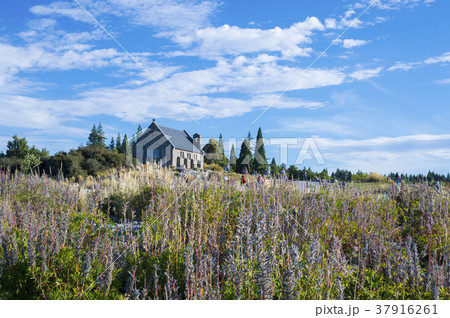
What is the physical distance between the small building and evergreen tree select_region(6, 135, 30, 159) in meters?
9.10

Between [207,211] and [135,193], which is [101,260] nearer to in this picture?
[207,211]

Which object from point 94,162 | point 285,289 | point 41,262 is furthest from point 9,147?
point 285,289

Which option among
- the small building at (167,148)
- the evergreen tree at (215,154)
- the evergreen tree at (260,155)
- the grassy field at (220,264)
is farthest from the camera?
the small building at (167,148)

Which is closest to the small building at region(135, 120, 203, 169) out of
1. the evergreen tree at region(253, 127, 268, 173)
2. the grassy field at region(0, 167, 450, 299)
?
the evergreen tree at region(253, 127, 268, 173)

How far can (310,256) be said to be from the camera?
3162 mm

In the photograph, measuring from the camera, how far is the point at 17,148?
2906 cm

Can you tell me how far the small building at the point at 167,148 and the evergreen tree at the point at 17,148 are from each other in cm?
910

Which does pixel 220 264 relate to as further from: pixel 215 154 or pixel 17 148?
pixel 17 148

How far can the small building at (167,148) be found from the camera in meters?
27.6

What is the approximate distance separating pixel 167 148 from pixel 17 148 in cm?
1233

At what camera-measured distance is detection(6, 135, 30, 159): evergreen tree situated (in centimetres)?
2884

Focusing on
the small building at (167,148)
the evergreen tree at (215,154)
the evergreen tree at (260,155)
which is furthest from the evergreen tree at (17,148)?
the evergreen tree at (260,155)

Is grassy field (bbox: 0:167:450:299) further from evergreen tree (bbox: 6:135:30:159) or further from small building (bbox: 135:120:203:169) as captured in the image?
evergreen tree (bbox: 6:135:30:159)

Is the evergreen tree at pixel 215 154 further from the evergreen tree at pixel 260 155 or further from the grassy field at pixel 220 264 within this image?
the grassy field at pixel 220 264
